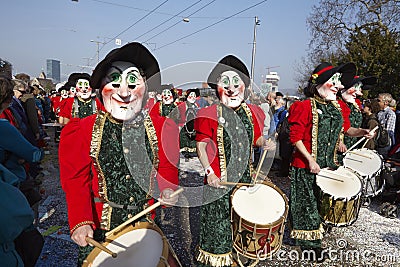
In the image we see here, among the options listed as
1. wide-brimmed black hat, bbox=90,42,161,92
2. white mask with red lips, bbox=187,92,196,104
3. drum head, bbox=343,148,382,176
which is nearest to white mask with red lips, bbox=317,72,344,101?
drum head, bbox=343,148,382,176

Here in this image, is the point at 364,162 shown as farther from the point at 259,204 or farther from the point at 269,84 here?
the point at 259,204

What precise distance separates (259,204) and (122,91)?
1336 millimetres

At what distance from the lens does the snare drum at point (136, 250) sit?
1485mm

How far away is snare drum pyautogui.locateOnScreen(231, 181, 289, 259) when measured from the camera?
2.24 metres

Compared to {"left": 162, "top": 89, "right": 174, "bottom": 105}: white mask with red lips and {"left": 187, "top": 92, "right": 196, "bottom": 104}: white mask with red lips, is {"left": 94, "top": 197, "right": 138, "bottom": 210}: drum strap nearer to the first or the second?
{"left": 187, "top": 92, "right": 196, "bottom": 104}: white mask with red lips

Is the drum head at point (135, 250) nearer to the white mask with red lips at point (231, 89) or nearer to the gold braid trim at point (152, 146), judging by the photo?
the gold braid trim at point (152, 146)

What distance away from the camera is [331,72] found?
307 cm

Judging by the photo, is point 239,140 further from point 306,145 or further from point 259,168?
point 306,145

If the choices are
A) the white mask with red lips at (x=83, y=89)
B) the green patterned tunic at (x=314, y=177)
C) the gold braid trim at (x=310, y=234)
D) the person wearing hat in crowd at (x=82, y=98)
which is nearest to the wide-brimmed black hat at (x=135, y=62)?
the green patterned tunic at (x=314, y=177)

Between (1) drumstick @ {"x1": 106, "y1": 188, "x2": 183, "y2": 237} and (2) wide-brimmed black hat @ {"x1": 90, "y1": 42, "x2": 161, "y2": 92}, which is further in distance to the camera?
(2) wide-brimmed black hat @ {"x1": 90, "y1": 42, "x2": 161, "y2": 92}

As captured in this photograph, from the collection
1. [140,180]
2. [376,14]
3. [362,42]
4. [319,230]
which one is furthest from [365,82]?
[376,14]

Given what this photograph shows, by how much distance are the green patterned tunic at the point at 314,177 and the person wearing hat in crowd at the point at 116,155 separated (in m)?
1.79

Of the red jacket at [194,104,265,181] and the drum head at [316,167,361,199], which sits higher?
the red jacket at [194,104,265,181]

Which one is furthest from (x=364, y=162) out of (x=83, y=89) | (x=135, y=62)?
(x=83, y=89)
